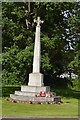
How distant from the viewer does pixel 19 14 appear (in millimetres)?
22797

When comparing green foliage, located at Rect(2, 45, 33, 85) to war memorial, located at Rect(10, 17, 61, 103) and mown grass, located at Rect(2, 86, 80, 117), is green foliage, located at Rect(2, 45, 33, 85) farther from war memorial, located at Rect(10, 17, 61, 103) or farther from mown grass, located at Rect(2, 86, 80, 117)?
mown grass, located at Rect(2, 86, 80, 117)

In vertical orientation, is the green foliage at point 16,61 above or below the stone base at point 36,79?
above

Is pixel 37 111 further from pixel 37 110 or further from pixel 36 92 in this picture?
pixel 36 92

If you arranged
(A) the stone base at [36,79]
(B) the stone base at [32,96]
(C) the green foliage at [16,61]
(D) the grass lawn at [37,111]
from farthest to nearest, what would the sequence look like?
(C) the green foliage at [16,61] → (A) the stone base at [36,79] → (B) the stone base at [32,96] → (D) the grass lawn at [37,111]

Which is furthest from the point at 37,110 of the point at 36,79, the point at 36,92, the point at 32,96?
the point at 36,79

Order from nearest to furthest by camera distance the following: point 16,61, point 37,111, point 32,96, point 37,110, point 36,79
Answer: point 37,111, point 37,110, point 32,96, point 36,79, point 16,61

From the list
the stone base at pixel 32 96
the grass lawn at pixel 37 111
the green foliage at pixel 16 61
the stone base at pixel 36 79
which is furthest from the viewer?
the green foliage at pixel 16 61

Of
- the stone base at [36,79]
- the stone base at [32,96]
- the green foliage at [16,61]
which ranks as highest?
the green foliage at [16,61]

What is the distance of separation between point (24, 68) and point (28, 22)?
18.1ft

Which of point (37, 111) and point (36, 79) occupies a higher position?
point (36, 79)

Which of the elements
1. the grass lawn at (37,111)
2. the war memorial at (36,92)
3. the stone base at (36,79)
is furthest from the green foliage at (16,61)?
the grass lawn at (37,111)

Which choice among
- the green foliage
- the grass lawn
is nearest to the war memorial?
the grass lawn

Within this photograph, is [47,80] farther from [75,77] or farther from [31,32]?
[31,32]

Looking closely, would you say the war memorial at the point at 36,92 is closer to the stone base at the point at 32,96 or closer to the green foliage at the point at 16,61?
the stone base at the point at 32,96
